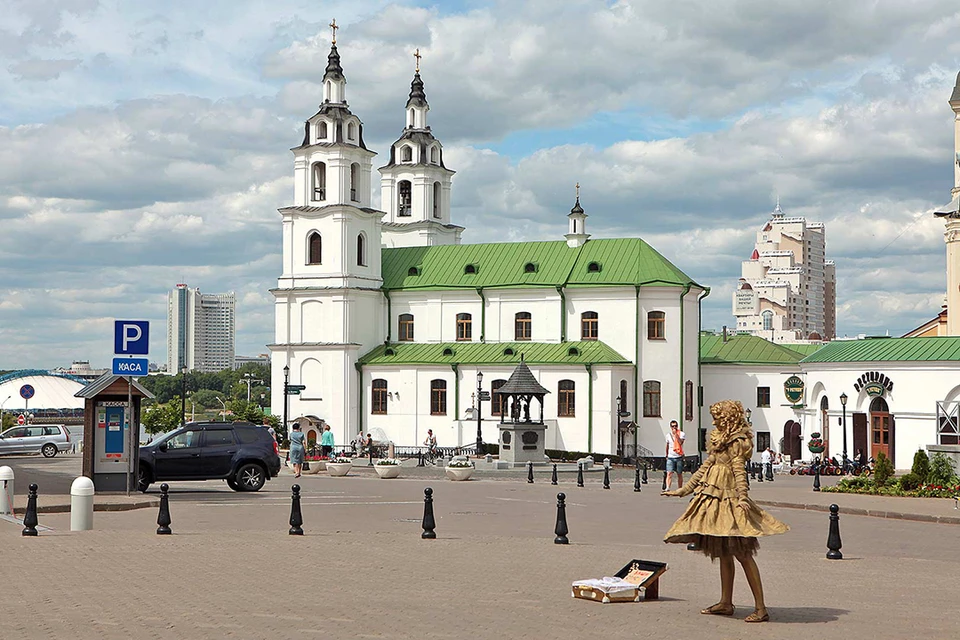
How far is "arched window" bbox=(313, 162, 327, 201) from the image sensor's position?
67.6 m

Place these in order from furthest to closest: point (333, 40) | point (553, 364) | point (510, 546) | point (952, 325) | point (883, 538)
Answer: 1. point (333, 40)
2. point (553, 364)
3. point (952, 325)
4. point (883, 538)
5. point (510, 546)

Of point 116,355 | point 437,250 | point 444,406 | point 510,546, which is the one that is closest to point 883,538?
point 510,546

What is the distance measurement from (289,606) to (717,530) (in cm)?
421

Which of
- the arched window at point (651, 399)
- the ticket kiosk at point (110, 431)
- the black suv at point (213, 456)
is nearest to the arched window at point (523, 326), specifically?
the arched window at point (651, 399)

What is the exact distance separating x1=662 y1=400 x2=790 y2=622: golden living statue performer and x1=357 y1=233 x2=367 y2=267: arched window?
57849 millimetres

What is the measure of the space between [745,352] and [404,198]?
24725 mm

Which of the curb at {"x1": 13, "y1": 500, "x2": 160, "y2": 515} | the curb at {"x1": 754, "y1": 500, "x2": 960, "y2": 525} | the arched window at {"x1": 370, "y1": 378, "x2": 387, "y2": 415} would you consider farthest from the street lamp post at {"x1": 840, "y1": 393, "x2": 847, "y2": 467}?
the curb at {"x1": 13, "y1": 500, "x2": 160, "y2": 515}

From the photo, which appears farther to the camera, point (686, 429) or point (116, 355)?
point (686, 429)

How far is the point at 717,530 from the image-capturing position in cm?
1041

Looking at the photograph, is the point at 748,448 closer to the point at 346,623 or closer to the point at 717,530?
the point at 717,530

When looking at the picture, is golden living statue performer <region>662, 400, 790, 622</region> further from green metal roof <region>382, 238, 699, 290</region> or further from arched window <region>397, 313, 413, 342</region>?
arched window <region>397, 313, 413, 342</region>

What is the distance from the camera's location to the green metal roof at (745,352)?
227ft

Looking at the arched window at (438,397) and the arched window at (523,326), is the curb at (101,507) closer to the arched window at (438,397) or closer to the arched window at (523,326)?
the arched window at (438,397)

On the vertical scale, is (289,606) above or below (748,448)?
below
